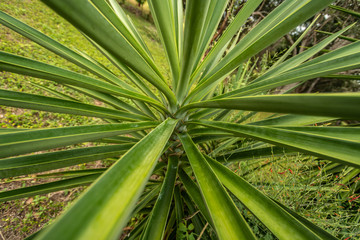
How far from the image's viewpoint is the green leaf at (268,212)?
408 millimetres

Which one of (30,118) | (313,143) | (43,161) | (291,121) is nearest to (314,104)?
(313,143)

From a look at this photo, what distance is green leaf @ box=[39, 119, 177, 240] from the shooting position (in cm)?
21

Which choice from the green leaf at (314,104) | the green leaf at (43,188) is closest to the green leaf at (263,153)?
the green leaf at (314,104)

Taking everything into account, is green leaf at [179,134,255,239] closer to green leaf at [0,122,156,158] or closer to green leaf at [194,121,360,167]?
green leaf at [194,121,360,167]

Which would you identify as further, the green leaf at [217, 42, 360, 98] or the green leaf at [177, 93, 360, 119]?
the green leaf at [217, 42, 360, 98]

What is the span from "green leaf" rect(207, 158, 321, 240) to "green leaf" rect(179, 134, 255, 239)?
0.08 metres

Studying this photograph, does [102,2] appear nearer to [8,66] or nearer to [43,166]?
[8,66]

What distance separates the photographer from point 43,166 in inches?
23.2

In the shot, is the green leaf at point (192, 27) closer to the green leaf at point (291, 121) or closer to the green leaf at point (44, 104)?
the green leaf at point (44, 104)

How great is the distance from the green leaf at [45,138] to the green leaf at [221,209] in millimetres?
319

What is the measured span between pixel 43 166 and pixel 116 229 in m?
0.54

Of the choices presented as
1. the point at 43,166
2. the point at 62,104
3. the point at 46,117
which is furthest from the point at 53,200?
the point at 62,104

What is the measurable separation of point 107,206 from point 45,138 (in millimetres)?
324

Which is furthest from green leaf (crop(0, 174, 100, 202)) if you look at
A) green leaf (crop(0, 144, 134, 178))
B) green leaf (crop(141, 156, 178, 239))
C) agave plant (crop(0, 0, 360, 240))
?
green leaf (crop(141, 156, 178, 239))
